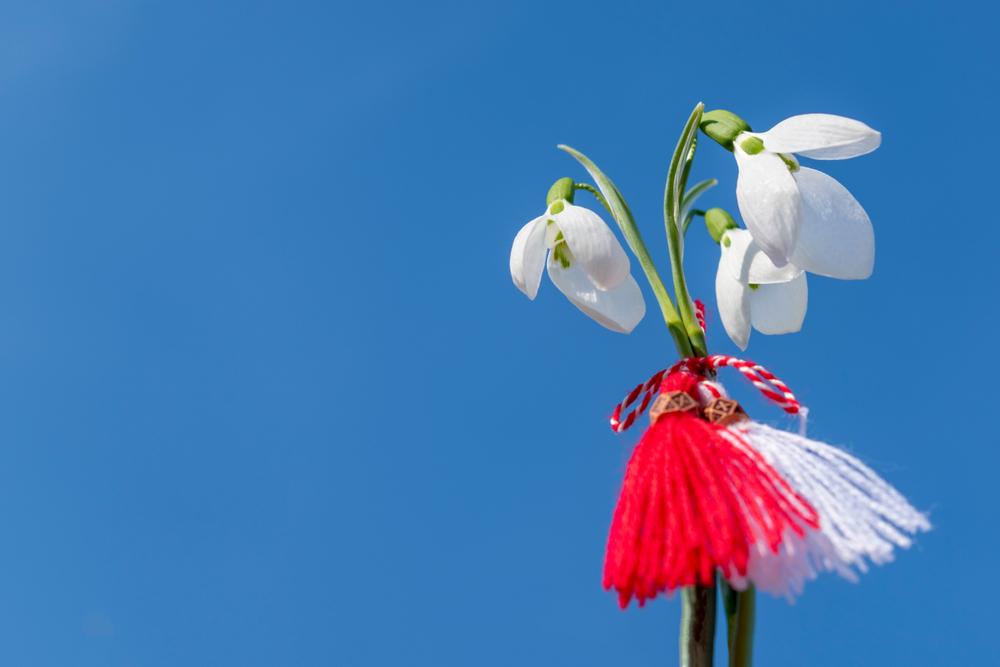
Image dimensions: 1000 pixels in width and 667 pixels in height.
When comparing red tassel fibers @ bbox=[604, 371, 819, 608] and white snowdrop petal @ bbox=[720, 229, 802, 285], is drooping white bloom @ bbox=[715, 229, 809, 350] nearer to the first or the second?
white snowdrop petal @ bbox=[720, 229, 802, 285]

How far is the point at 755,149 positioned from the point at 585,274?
0.21 metres

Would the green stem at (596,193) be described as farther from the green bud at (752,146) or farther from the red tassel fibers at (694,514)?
the red tassel fibers at (694,514)

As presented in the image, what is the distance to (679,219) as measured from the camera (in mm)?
1059

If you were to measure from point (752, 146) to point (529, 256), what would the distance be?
0.24 meters

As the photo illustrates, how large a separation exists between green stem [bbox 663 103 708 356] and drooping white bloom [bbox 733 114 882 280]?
0.08 meters

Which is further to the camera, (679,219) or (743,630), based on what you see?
(679,219)

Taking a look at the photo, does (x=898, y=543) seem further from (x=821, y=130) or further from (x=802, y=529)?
(x=821, y=130)

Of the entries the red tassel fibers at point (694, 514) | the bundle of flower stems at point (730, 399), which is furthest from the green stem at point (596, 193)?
the red tassel fibers at point (694, 514)

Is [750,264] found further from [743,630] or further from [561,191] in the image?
[743,630]

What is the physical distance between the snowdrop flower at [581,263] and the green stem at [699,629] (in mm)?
311

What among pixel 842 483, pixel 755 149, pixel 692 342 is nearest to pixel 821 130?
pixel 755 149

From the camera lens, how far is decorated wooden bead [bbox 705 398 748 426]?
35.4 inches

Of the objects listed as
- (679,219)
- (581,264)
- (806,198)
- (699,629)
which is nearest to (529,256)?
(581,264)

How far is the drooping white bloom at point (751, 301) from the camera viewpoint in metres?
1.06
